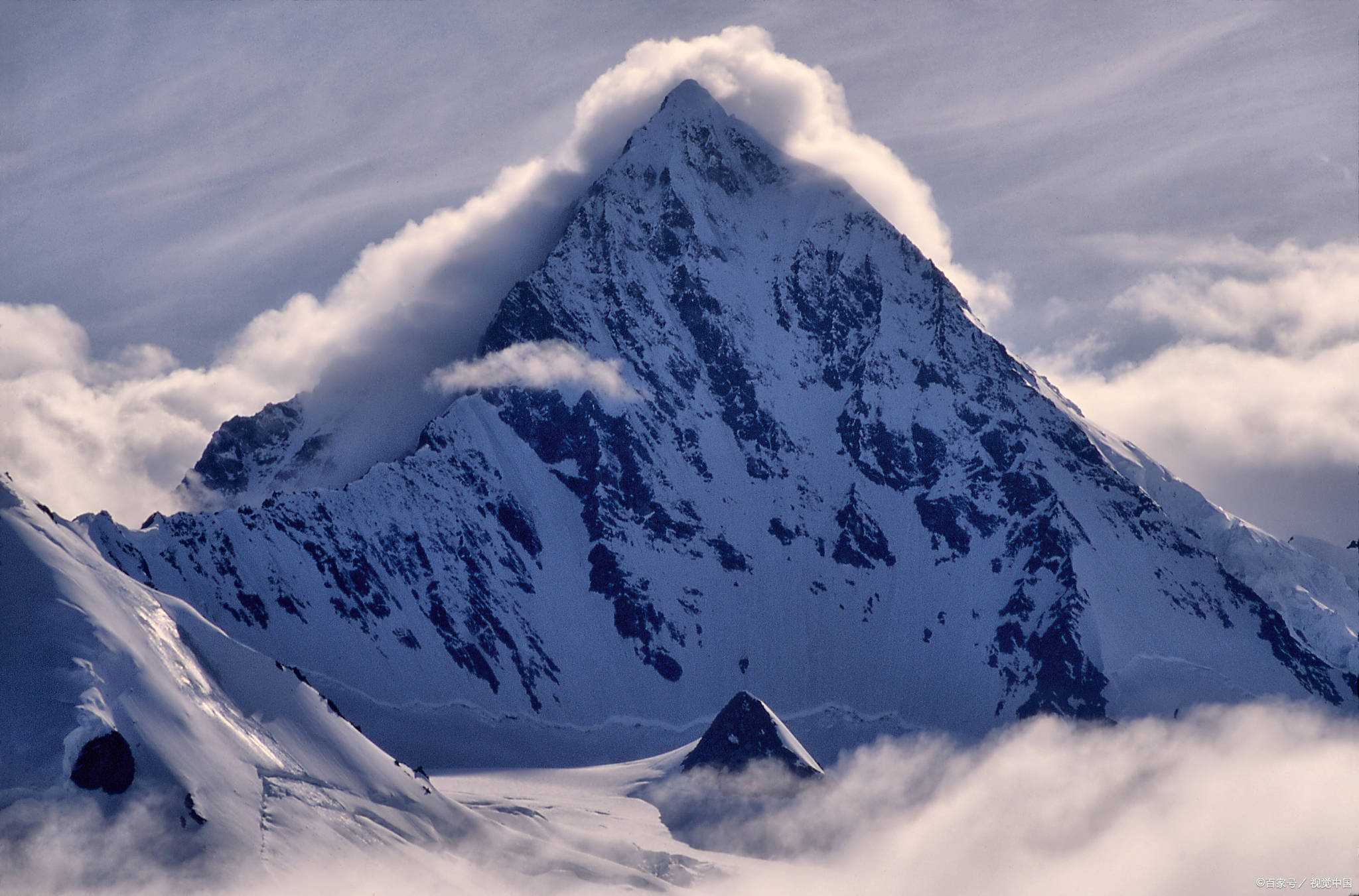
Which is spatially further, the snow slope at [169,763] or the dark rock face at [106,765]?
the dark rock face at [106,765]

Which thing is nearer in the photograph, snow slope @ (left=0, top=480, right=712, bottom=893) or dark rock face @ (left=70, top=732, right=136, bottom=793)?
snow slope @ (left=0, top=480, right=712, bottom=893)

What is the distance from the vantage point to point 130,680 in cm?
13175

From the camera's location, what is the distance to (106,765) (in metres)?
123

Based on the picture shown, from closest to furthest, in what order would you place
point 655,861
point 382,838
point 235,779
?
point 235,779, point 382,838, point 655,861

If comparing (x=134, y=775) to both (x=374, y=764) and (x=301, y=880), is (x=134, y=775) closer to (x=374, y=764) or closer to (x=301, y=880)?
(x=301, y=880)

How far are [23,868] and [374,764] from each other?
4114 centimetres

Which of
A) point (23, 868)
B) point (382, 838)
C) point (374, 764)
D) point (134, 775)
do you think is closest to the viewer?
point (23, 868)

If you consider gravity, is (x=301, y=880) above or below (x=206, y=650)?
below

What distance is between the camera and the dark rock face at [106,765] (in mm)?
121750

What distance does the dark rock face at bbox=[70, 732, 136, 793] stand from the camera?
122 metres

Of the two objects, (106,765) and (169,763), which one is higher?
(169,763)

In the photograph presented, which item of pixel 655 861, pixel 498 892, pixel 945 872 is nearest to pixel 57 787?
pixel 498 892

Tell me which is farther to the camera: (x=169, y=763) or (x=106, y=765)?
(x=169, y=763)

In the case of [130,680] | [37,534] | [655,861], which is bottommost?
[655,861]
